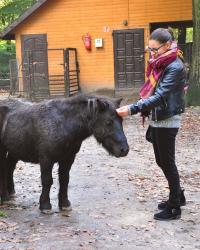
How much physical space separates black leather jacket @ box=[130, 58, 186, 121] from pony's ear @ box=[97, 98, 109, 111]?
29cm

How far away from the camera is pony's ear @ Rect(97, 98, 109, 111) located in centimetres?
549

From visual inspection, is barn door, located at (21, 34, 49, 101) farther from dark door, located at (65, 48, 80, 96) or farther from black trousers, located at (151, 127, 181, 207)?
black trousers, located at (151, 127, 181, 207)

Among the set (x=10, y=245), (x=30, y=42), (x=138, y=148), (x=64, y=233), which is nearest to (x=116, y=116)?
(x=64, y=233)

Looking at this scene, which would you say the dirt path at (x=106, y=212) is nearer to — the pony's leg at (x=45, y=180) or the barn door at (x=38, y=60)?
the pony's leg at (x=45, y=180)

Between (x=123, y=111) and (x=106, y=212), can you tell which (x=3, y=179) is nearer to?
(x=106, y=212)

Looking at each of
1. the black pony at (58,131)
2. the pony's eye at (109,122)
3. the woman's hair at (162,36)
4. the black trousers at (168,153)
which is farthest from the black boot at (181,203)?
the woman's hair at (162,36)

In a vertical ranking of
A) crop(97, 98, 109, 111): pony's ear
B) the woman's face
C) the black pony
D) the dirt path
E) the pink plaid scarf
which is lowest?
the dirt path

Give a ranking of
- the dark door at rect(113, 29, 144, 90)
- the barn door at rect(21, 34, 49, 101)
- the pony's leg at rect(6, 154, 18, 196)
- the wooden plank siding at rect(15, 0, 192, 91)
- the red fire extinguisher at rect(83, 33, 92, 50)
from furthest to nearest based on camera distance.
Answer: the barn door at rect(21, 34, 49, 101) < the red fire extinguisher at rect(83, 33, 92, 50) < the dark door at rect(113, 29, 144, 90) < the wooden plank siding at rect(15, 0, 192, 91) < the pony's leg at rect(6, 154, 18, 196)

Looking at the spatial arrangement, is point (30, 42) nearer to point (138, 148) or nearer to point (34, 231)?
point (138, 148)

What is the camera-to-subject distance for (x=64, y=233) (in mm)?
A: 5266

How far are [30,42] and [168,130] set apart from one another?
1861 centimetres

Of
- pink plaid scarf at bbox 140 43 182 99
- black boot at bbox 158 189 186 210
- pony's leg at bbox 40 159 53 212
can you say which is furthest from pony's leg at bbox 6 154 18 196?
pink plaid scarf at bbox 140 43 182 99

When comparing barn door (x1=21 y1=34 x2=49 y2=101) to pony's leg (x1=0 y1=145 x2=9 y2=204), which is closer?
pony's leg (x1=0 y1=145 x2=9 y2=204)

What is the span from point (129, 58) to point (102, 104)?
16888 mm
